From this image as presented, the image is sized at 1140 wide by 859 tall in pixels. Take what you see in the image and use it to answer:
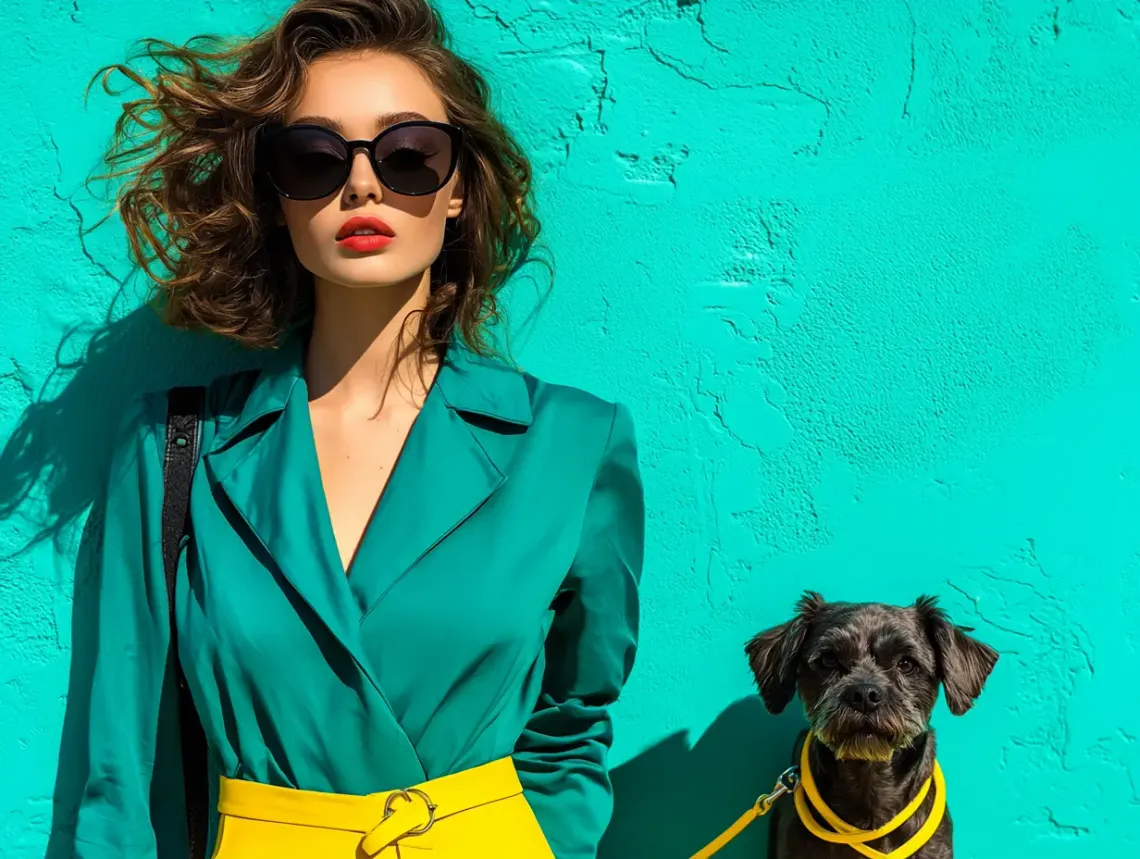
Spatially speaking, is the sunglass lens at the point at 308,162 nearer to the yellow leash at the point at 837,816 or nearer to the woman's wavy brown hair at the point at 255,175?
the woman's wavy brown hair at the point at 255,175

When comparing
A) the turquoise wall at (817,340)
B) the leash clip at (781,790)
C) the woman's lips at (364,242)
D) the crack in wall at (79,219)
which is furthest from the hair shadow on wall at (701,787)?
the crack in wall at (79,219)

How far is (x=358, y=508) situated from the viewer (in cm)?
251

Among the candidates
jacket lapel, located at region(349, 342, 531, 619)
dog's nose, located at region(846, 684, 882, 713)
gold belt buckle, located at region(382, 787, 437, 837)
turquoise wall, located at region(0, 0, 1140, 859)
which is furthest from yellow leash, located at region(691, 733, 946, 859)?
jacket lapel, located at region(349, 342, 531, 619)

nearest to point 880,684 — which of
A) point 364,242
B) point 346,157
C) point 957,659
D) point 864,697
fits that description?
point 864,697

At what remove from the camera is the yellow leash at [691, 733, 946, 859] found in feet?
8.55

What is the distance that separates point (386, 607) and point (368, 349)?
1.99 ft

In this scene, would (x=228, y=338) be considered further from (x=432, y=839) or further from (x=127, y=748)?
(x=432, y=839)

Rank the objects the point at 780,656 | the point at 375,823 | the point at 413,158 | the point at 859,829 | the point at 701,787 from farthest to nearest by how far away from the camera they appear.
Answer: the point at 701,787, the point at 780,656, the point at 859,829, the point at 413,158, the point at 375,823

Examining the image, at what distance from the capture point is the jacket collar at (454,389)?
260 cm

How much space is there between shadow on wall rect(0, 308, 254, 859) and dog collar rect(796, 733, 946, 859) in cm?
174

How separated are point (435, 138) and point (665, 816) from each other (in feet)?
5.88

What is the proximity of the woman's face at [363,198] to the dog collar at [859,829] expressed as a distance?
1.44m

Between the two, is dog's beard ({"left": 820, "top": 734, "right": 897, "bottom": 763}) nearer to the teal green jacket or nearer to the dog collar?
the dog collar

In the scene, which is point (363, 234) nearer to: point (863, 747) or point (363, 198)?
point (363, 198)
